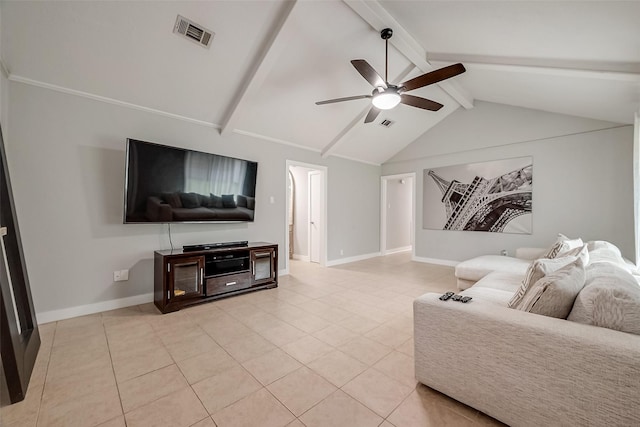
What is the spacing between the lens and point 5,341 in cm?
152

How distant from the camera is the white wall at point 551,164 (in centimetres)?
364

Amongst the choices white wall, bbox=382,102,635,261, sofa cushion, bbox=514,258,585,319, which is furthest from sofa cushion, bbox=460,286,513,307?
white wall, bbox=382,102,635,261

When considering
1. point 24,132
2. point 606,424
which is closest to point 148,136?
point 24,132

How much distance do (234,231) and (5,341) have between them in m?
2.51

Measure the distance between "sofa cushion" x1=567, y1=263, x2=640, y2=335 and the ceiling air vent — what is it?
→ 3.56 metres

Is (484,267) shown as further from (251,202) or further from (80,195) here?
(80,195)

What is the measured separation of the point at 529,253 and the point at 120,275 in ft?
19.3

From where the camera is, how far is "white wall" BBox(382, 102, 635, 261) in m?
3.64

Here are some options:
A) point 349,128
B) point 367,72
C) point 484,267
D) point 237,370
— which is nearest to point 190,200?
point 237,370

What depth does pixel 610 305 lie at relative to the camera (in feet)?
3.79

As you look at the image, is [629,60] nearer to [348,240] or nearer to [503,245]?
[503,245]

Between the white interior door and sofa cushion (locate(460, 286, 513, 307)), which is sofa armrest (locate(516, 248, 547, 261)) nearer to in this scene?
sofa cushion (locate(460, 286, 513, 307))

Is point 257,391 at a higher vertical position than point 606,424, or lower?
lower

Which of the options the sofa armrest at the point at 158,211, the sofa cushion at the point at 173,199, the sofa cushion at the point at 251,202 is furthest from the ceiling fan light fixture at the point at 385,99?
the sofa armrest at the point at 158,211
